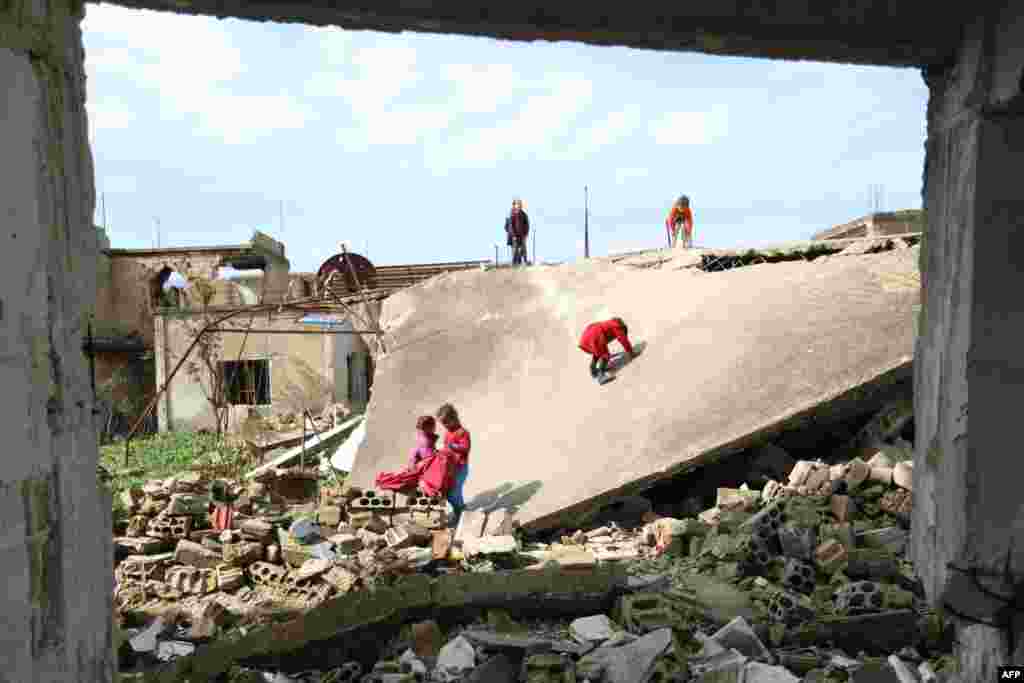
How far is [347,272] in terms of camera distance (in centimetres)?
1902

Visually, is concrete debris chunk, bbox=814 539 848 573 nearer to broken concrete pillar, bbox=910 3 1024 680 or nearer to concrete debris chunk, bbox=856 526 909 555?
concrete debris chunk, bbox=856 526 909 555

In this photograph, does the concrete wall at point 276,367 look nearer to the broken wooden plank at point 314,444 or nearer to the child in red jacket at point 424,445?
the broken wooden plank at point 314,444

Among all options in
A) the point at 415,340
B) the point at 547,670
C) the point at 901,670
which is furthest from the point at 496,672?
the point at 415,340

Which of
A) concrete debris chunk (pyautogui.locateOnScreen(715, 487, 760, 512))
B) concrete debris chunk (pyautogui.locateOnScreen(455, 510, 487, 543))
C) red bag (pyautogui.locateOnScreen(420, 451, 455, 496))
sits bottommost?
concrete debris chunk (pyautogui.locateOnScreen(455, 510, 487, 543))

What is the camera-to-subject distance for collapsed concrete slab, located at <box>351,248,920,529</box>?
6441mm

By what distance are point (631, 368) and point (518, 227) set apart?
5.72 m

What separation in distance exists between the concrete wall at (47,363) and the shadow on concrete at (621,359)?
268 inches

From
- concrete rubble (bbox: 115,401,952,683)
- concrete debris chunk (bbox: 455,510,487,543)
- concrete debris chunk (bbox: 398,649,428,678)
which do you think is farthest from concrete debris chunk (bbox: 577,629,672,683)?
concrete debris chunk (bbox: 455,510,487,543)

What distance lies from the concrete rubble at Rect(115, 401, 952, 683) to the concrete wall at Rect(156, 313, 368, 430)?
10001mm

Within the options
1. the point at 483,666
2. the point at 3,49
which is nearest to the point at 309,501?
the point at 483,666

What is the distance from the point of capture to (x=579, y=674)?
3.30 m

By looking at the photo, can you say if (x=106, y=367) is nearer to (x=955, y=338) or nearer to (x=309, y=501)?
(x=309, y=501)

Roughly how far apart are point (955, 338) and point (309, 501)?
7.35 metres

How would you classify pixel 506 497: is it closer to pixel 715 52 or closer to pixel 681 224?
pixel 715 52
